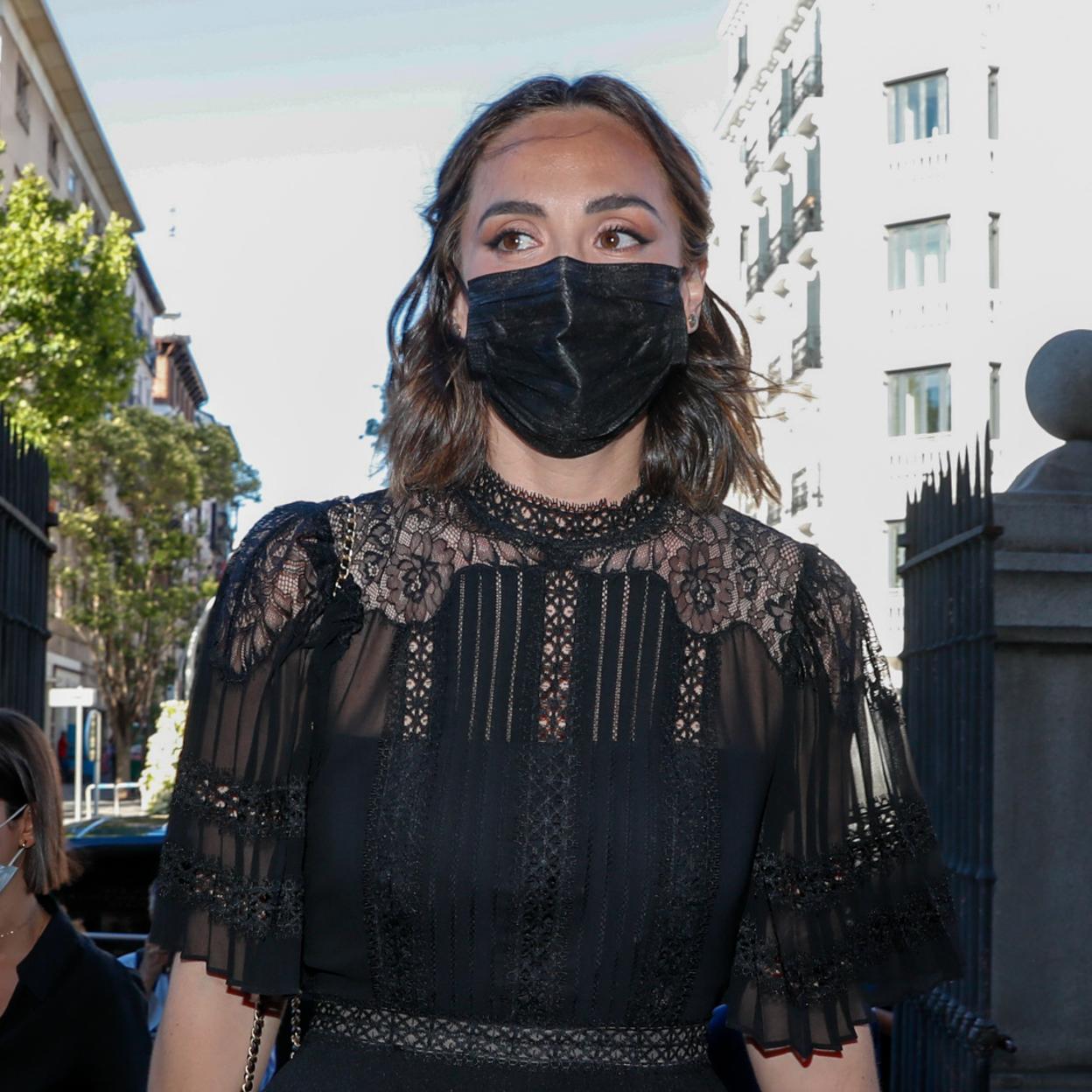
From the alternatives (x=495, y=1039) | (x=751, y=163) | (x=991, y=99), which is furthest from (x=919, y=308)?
(x=495, y=1039)

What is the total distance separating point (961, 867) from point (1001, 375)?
31917mm

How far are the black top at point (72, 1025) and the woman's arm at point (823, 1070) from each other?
8.67 ft

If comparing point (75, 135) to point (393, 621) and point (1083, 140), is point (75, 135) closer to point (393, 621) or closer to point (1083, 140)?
point (1083, 140)

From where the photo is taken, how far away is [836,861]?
7.43 ft

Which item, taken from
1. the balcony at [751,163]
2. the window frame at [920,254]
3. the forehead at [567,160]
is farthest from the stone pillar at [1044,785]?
the balcony at [751,163]

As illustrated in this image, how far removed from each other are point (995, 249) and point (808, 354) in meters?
4.85

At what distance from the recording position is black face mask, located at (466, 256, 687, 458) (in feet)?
7.66

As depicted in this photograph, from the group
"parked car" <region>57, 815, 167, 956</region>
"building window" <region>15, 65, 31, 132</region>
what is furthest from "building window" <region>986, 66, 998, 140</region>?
"parked car" <region>57, 815, 167, 956</region>

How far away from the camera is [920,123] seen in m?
36.5

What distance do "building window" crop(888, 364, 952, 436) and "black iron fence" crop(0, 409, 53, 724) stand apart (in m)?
30.8

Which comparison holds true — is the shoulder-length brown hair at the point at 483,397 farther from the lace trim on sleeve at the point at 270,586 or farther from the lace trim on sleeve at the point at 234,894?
the lace trim on sleeve at the point at 234,894

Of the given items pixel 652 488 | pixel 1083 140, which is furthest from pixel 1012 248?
pixel 652 488

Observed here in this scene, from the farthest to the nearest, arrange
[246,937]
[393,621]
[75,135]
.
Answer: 1. [75,135]
2. [393,621]
3. [246,937]

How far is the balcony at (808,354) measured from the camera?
3831cm
